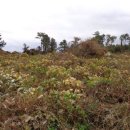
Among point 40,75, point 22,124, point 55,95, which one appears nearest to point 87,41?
point 40,75

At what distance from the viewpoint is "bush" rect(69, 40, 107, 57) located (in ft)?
65.6

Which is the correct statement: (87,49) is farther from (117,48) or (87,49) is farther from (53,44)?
(117,48)

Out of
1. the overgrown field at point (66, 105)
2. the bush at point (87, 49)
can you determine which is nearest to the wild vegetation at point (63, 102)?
the overgrown field at point (66, 105)

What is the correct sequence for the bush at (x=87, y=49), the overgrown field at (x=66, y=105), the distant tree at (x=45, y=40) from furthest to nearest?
the distant tree at (x=45, y=40) → the bush at (x=87, y=49) → the overgrown field at (x=66, y=105)

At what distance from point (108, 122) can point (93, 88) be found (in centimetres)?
212

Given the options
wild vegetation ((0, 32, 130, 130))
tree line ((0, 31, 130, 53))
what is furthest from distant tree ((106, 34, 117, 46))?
wild vegetation ((0, 32, 130, 130))

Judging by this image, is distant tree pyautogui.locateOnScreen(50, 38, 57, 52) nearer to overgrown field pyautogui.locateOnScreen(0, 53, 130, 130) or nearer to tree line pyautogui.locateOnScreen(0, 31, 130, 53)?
tree line pyautogui.locateOnScreen(0, 31, 130, 53)

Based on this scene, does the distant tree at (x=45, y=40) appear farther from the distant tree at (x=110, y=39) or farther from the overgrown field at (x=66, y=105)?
the overgrown field at (x=66, y=105)

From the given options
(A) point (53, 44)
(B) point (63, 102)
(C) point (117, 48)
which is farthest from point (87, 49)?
(B) point (63, 102)

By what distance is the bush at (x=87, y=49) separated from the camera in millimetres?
20000

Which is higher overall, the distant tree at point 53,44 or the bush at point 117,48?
the distant tree at point 53,44

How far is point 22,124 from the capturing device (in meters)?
7.75

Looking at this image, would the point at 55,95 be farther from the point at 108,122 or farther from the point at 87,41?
the point at 87,41

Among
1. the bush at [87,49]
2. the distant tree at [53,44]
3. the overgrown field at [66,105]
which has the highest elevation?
the distant tree at [53,44]
